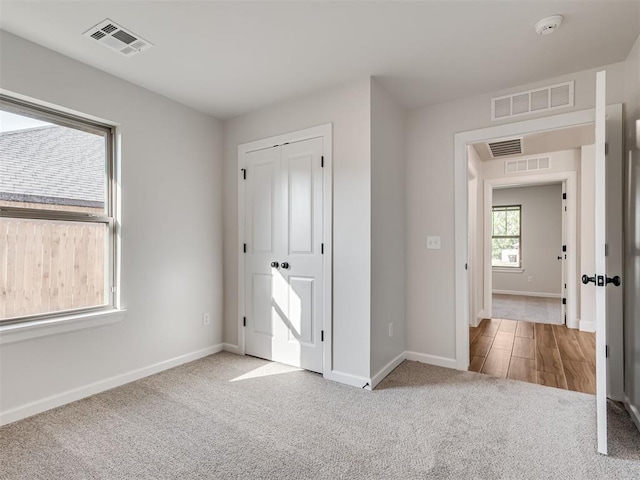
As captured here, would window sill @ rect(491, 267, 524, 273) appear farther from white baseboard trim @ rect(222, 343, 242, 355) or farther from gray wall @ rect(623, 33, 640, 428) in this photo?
white baseboard trim @ rect(222, 343, 242, 355)

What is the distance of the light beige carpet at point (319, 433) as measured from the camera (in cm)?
169

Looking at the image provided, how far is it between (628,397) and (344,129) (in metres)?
2.78

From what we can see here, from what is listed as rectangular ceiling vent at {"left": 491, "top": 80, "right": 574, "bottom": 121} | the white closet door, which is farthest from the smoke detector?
the white closet door

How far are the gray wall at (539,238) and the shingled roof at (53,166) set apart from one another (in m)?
7.69

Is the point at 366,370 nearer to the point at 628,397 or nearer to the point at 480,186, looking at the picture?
the point at 628,397

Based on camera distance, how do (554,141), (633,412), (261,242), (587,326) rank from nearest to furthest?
(633,412) → (261,242) → (554,141) → (587,326)

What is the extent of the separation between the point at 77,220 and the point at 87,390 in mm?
1267

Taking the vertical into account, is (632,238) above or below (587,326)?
above

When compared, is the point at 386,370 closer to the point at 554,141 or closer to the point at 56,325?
the point at 56,325

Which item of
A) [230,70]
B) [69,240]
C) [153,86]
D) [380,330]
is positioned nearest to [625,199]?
[380,330]

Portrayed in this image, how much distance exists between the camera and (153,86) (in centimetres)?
281

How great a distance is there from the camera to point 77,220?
8.15 ft

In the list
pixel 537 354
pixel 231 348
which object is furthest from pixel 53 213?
pixel 537 354

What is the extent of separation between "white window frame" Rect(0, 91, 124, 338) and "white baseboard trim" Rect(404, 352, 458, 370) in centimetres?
260
